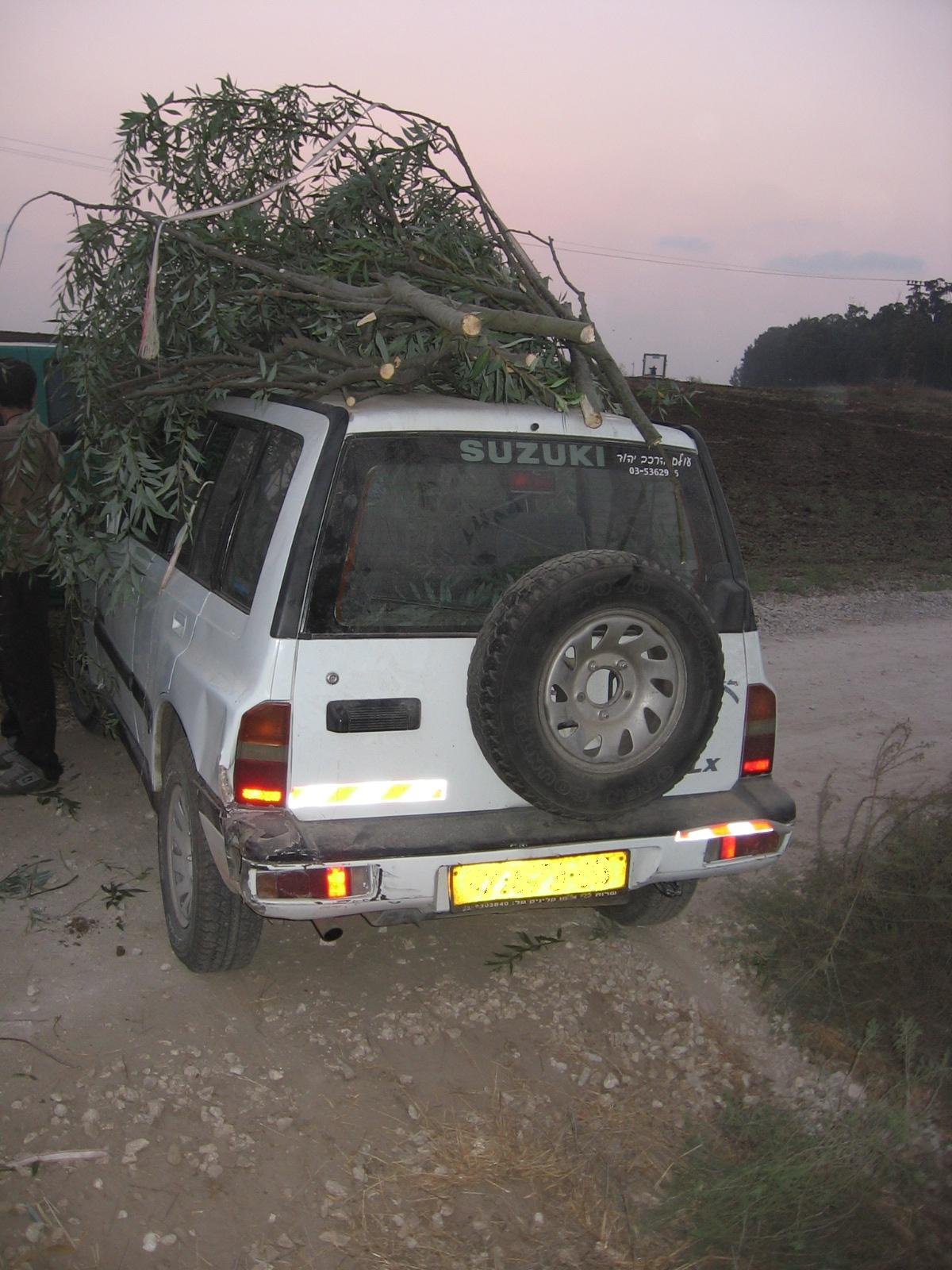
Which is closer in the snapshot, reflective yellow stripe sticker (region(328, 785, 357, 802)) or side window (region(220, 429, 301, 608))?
reflective yellow stripe sticker (region(328, 785, 357, 802))

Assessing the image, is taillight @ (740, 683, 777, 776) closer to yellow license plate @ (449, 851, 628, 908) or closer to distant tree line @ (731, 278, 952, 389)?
yellow license plate @ (449, 851, 628, 908)

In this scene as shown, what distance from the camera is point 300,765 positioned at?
9.72ft

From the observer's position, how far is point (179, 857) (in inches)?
144

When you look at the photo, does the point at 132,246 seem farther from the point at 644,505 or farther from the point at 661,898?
the point at 661,898

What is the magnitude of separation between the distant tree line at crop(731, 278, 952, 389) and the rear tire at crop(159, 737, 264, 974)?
52.0m

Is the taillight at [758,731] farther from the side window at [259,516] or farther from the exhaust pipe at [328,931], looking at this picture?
the side window at [259,516]

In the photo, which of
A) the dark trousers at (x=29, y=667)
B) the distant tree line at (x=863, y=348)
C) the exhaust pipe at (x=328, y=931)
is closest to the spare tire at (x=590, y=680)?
the exhaust pipe at (x=328, y=931)

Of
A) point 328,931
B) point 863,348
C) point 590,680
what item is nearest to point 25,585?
point 328,931

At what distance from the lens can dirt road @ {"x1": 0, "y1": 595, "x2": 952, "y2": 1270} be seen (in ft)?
8.62

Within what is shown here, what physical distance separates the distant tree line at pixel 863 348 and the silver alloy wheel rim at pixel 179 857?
5202 centimetres

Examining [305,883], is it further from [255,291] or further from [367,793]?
[255,291]

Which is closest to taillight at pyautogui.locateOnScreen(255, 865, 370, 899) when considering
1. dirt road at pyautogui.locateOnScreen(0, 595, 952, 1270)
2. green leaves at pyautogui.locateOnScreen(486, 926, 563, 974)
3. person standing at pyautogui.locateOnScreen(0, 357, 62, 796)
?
dirt road at pyautogui.locateOnScreen(0, 595, 952, 1270)

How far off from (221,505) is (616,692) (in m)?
1.49

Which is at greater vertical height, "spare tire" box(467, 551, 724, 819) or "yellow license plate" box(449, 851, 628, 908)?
"spare tire" box(467, 551, 724, 819)
